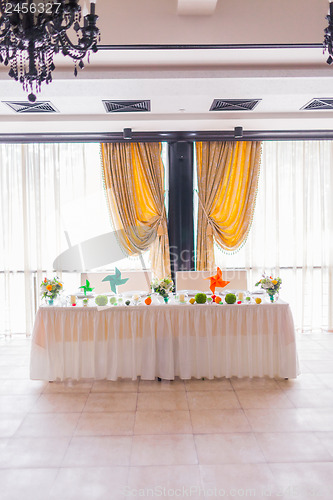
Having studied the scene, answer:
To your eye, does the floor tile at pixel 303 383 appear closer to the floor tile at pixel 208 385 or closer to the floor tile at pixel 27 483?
the floor tile at pixel 208 385

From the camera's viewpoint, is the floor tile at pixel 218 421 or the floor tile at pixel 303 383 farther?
the floor tile at pixel 303 383

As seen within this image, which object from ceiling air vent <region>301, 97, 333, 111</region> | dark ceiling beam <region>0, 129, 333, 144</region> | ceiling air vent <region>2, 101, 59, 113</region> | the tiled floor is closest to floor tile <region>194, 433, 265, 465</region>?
the tiled floor

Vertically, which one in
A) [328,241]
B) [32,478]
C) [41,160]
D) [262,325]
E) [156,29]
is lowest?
[32,478]

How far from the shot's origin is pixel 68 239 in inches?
258

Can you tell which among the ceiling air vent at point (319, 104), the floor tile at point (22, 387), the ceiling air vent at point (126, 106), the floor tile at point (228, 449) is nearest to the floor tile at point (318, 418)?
the floor tile at point (228, 449)

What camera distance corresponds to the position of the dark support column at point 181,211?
6230 millimetres

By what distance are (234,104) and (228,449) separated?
3553mm

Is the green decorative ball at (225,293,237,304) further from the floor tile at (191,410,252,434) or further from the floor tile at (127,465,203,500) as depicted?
the floor tile at (127,465,203,500)

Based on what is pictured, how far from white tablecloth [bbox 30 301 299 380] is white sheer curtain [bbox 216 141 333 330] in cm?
213

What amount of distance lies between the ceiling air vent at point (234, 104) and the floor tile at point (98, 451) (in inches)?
139

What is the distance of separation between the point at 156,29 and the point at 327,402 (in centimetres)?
357

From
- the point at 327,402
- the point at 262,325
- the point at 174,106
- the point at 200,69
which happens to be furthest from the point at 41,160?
the point at 327,402

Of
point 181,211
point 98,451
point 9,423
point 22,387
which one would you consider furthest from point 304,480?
point 181,211

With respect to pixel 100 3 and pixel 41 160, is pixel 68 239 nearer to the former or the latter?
pixel 41 160
